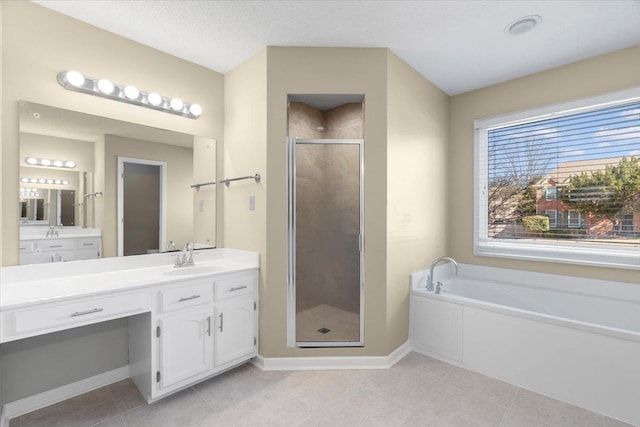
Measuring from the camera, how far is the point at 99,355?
2.11 m

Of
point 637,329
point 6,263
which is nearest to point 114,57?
point 6,263

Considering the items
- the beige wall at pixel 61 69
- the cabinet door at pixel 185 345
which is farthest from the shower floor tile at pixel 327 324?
the beige wall at pixel 61 69

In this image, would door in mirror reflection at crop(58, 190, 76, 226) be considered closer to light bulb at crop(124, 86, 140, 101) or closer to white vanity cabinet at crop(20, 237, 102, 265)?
white vanity cabinet at crop(20, 237, 102, 265)

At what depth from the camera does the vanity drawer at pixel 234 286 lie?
219 centimetres

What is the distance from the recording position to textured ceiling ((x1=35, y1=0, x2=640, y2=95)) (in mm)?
1900

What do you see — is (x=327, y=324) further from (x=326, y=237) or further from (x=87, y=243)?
(x=87, y=243)

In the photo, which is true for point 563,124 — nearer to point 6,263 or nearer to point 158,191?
point 158,191

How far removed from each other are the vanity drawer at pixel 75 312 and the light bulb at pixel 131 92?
4.70ft

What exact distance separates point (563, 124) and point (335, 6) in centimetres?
231

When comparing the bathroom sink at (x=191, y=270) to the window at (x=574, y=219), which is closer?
the bathroom sink at (x=191, y=270)

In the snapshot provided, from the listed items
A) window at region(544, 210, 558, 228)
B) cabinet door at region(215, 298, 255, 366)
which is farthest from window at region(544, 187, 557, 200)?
cabinet door at region(215, 298, 255, 366)

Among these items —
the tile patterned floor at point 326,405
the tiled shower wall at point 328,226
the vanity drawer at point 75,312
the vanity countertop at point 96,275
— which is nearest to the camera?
the vanity drawer at point 75,312

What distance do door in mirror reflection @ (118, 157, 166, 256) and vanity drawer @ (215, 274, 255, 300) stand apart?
71cm

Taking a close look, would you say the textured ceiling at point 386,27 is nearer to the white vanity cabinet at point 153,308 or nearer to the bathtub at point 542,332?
the white vanity cabinet at point 153,308
